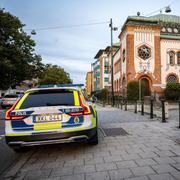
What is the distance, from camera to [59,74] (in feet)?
173

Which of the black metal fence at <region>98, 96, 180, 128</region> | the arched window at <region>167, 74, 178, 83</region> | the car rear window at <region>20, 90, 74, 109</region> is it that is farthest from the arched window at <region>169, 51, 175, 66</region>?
the car rear window at <region>20, 90, 74, 109</region>

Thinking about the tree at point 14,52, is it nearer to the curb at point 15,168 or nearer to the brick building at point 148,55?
the brick building at point 148,55

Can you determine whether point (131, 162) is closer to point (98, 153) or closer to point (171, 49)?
point (98, 153)

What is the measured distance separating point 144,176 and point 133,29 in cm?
3071

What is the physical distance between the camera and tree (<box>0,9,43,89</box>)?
2188 centimetres

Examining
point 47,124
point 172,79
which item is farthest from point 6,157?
point 172,79

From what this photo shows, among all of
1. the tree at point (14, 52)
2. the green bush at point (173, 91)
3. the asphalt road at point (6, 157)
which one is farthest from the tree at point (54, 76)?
the asphalt road at point (6, 157)

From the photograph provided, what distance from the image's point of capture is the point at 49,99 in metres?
4.39

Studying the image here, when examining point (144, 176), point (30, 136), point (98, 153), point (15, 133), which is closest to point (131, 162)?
point (144, 176)

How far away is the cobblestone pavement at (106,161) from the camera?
3.24m

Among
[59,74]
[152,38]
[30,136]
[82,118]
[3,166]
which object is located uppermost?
[152,38]

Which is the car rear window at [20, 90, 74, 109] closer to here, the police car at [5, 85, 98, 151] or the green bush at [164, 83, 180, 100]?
the police car at [5, 85, 98, 151]

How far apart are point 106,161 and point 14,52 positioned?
856 inches

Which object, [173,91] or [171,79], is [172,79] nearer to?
[171,79]
